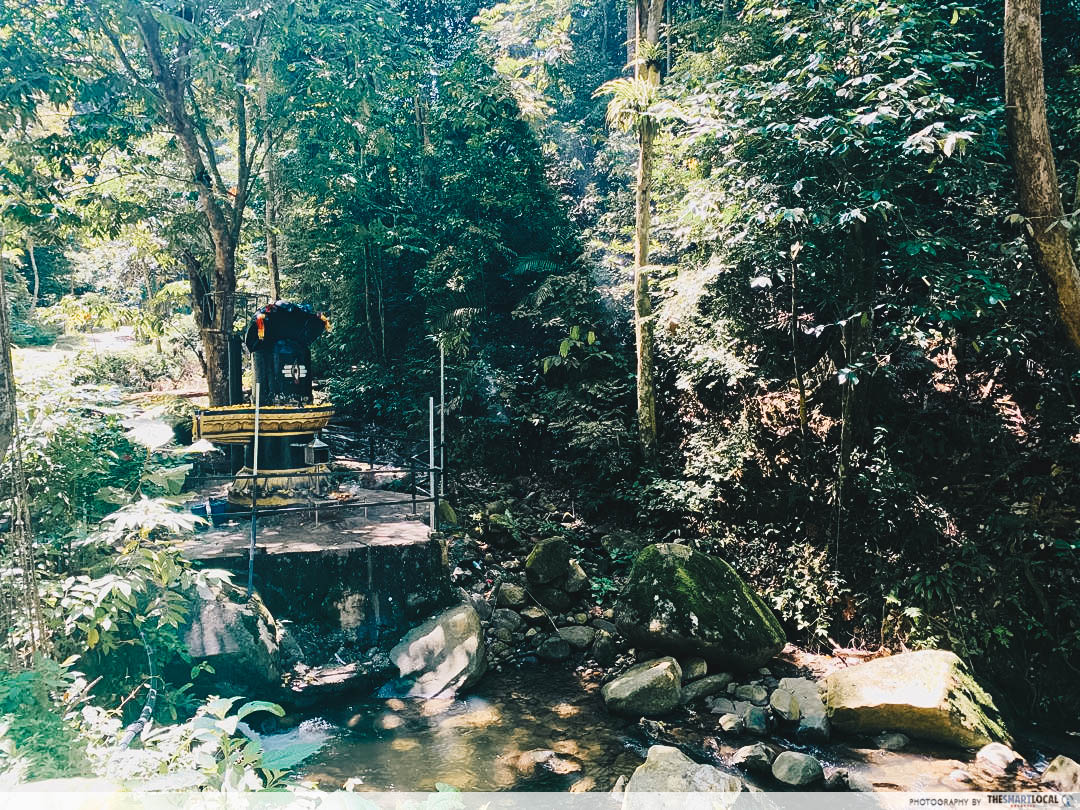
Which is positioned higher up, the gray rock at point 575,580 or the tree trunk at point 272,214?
the tree trunk at point 272,214

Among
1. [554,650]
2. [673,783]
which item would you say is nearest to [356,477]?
[554,650]

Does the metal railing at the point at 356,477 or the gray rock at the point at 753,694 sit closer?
the gray rock at the point at 753,694

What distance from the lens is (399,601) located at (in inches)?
296

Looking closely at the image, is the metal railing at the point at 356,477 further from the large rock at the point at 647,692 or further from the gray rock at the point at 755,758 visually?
the gray rock at the point at 755,758

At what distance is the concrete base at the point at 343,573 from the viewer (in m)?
7.01

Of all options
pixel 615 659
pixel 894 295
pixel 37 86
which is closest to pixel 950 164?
pixel 894 295

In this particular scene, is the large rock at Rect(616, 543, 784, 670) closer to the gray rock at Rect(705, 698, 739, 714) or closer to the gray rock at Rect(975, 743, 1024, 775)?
the gray rock at Rect(705, 698, 739, 714)

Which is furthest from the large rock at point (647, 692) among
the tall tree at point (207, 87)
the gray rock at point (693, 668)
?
the tall tree at point (207, 87)

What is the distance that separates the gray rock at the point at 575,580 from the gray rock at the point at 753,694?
258 cm

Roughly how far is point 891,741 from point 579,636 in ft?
11.3

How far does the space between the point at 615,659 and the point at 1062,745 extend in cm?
415

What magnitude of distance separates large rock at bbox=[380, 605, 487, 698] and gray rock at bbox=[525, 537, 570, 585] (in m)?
1.53

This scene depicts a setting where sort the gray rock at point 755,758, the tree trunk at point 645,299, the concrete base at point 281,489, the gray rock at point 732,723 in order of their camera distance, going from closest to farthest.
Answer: the gray rock at point 755,758 < the gray rock at point 732,723 < the concrete base at point 281,489 < the tree trunk at point 645,299

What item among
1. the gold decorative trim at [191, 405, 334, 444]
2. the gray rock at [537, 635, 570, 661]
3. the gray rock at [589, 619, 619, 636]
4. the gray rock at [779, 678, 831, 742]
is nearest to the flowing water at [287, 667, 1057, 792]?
the gray rock at [779, 678, 831, 742]
